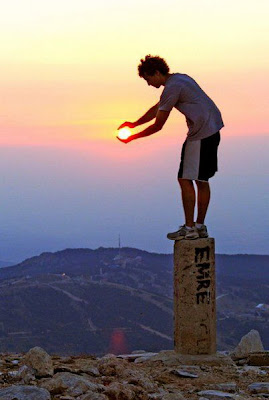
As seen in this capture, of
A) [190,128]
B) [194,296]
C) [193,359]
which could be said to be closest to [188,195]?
[190,128]

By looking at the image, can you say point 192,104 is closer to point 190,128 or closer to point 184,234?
point 190,128

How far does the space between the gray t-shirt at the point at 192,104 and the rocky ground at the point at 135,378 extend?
10.5ft

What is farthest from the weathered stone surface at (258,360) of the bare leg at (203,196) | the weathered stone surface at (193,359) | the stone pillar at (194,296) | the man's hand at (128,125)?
the man's hand at (128,125)

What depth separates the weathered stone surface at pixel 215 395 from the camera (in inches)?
360

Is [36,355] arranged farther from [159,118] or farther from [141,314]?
[141,314]

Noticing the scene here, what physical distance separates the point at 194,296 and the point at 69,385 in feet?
9.95

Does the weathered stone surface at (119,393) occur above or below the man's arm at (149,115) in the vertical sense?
below

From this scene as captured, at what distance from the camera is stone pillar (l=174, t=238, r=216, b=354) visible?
447 inches

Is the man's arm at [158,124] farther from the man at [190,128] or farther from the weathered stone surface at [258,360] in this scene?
the weathered stone surface at [258,360]

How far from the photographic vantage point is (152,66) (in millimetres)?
11242

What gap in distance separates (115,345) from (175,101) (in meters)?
88.1

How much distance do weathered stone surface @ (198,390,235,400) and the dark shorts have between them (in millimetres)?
3197

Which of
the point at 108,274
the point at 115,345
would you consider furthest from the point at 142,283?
the point at 115,345

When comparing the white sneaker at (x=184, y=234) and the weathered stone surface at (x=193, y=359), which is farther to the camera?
the white sneaker at (x=184, y=234)
